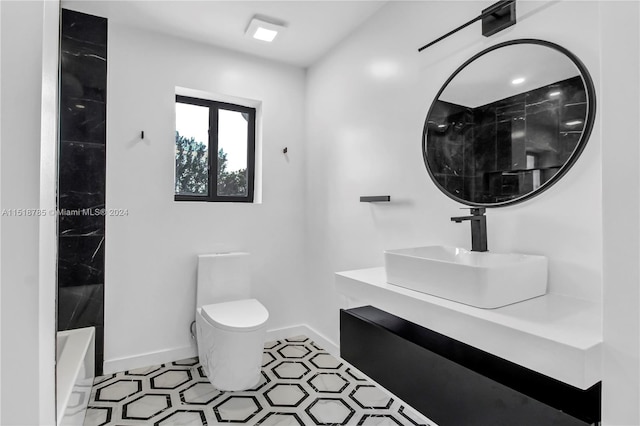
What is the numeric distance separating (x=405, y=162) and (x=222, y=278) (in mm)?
1612

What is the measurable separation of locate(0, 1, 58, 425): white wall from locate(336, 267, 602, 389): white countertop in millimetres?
1043

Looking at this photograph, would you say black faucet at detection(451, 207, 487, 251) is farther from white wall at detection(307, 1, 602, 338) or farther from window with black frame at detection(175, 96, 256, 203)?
window with black frame at detection(175, 96, 256, 203)

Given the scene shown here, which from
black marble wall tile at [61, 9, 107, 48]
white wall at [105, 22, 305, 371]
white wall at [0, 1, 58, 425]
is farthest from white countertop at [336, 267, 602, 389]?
black marble wall tile at [61, 9, 107, 48]

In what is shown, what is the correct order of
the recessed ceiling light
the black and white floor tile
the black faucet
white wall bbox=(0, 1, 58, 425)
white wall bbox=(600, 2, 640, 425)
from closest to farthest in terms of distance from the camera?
white wall bbox=(0, 1, 58, 425), white wall bbox=(600, 2, 640, 425), the black faucet, the black and white floor tile, the recessed ceiling light

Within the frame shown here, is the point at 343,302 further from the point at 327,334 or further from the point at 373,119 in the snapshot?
the point at 373,119

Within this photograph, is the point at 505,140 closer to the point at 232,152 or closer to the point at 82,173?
the point at 232,152

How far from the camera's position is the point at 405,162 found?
2.02 meters

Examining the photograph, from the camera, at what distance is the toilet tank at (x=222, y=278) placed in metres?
2.56

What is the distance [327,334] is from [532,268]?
6.05 feet

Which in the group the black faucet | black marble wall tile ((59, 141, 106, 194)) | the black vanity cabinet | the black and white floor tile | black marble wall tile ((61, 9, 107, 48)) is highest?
black marble wall tile ((61, 9, 107, 48))

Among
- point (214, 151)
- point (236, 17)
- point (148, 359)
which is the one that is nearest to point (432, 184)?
point (236, 17)

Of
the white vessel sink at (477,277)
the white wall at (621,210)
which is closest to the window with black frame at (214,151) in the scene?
the white vessel sink at (477,277)

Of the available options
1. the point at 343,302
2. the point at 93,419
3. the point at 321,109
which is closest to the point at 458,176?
the point at 343,302

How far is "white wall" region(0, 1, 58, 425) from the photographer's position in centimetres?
52
